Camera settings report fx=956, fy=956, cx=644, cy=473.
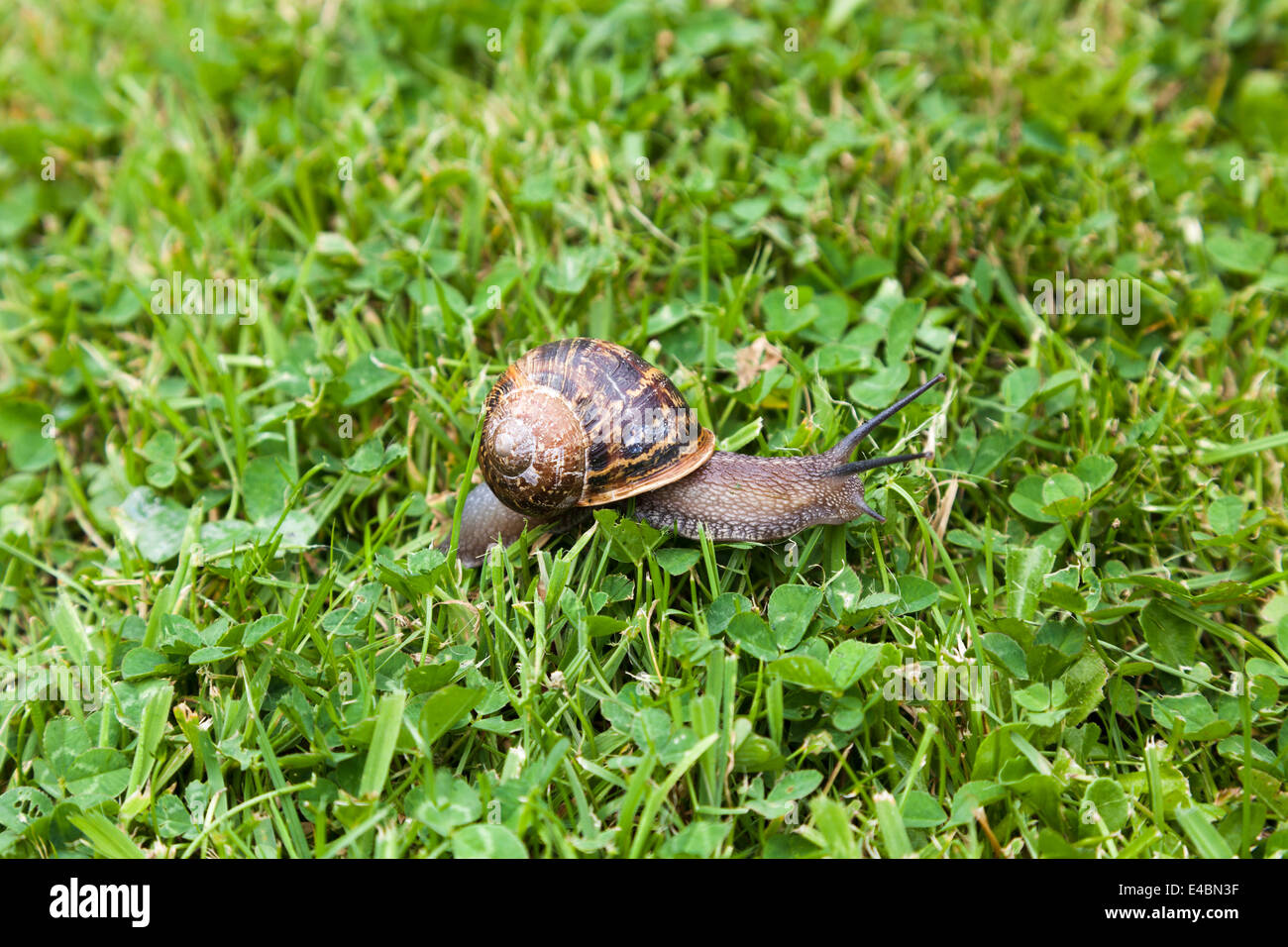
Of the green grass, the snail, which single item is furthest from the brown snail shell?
the green grass

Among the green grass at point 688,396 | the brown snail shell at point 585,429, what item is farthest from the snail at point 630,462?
the green grass at point 688,396

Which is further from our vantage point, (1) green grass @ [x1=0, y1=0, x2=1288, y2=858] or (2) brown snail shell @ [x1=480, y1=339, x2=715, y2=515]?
(2) brown snail shell @ [x1=480, y1=339, x2=715, y2=515]

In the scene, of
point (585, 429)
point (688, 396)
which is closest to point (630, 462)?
point (585, 429)

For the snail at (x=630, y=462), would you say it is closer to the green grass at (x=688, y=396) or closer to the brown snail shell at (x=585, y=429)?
the brown snail shell at (x=585, y=429)

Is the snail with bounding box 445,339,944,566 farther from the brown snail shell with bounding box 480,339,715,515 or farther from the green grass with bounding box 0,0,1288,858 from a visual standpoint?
the green grass with bounding box 0,0,1288,858

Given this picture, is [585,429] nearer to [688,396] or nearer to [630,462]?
[630,462]
